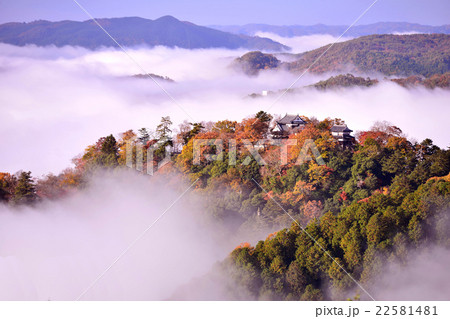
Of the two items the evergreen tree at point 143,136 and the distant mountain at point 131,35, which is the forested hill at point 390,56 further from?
the evergreen tree at point 143,136

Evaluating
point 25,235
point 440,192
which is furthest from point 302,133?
point 25,235

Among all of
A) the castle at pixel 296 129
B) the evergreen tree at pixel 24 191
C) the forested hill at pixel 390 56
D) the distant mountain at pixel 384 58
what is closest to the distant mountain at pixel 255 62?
the distant mountain at pixel 384 58

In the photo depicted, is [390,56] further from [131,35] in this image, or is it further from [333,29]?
[131,35]

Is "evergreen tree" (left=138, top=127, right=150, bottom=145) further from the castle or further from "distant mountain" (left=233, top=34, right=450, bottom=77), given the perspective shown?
"distant mountain" (left=233, top=34, right=450, bottom=77)

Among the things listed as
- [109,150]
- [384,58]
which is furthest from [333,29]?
[109,150]

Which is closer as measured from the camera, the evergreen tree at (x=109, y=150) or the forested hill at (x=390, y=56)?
the evergreen tree at (x=109, y=150)

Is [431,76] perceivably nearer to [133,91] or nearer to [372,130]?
[372,130]
